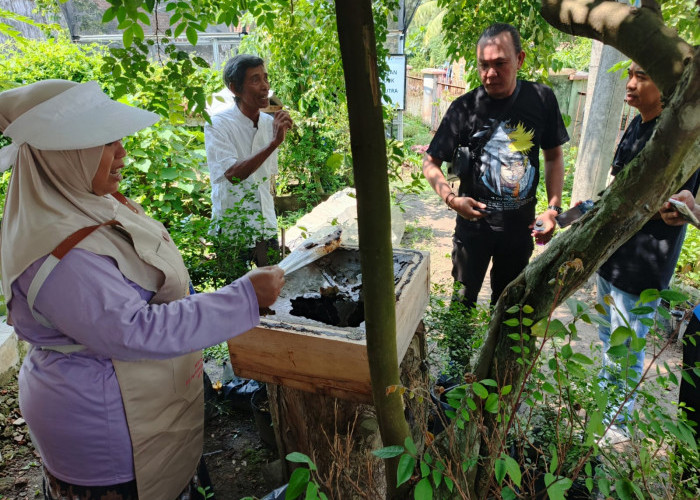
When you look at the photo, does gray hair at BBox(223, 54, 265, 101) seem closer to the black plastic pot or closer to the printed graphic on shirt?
the printed graphic on shirt

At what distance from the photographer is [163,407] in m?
1.66

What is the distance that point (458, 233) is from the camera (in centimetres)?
317

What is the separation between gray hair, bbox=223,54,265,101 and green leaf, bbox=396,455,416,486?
9.59ft

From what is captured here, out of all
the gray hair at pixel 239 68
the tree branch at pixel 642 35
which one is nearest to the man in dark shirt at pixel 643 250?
the tree branch at pixel 642 35

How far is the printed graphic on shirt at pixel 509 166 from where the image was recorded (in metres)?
2.86

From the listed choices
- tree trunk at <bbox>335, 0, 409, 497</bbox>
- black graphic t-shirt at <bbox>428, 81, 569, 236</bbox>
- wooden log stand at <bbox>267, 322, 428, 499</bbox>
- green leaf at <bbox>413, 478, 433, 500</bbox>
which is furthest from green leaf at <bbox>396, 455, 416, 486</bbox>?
black graphic t-shirt at <bbox>428, 81, 569, 236</bbox>

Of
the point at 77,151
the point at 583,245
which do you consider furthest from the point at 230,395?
the point at 583,245

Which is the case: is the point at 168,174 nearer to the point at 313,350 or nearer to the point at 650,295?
the point at 313,350

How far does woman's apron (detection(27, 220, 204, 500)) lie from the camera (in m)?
1.55

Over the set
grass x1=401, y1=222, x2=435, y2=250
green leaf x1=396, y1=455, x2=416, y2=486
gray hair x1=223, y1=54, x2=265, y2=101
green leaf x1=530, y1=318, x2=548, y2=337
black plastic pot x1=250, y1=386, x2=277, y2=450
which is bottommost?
grass x1=401, y1=222, x2=435, y2=250

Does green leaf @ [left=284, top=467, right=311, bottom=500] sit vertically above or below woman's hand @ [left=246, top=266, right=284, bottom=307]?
below

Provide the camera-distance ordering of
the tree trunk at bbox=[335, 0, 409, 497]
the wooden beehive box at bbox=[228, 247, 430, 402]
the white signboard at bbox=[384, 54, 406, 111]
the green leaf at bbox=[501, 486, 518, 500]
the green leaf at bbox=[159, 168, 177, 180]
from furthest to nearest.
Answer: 1. the white signboard at bbox=[384, 54, 406, 111]
2. the green leaf at bbox=[159, 168, 177, 180]
3. the wooden beehive box at bbox=[228, 247, 430, 402]
4. the green leaf at bbox=[501, 486, 518, 500]
5. the tree trunk at bbox=[335, 0, 409, 497]

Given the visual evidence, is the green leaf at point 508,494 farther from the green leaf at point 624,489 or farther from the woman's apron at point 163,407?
the woman's apron at point 163,407

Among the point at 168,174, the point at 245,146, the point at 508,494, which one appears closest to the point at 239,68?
the point at 245,146
